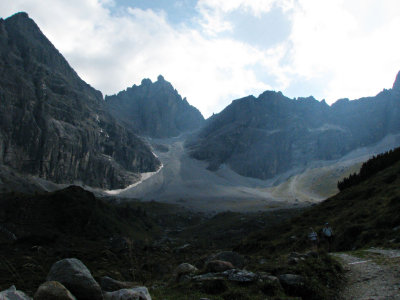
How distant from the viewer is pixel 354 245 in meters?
22.6

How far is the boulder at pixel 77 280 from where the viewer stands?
31.9ft

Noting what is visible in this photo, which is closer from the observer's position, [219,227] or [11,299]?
[11,299]

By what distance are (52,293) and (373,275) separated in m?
11.7

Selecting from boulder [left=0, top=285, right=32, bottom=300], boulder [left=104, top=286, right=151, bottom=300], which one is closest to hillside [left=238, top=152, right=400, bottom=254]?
boulder [left=104, top=286, right=151, bottom=300]

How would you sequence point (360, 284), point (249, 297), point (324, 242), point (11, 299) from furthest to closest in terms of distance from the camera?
point (324, 242)
point (360, 284)
point (249, 297)
point (11, 299)

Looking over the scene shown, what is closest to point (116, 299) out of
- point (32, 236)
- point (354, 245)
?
point (354, 245)

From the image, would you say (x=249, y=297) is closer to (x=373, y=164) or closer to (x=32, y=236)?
(x=373, y=164)

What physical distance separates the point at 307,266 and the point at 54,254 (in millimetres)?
48772

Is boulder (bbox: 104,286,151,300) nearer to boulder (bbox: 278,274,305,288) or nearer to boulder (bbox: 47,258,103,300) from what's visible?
boulder (bbox: 47,258,103,300)

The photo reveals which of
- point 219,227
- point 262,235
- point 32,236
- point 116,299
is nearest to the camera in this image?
point 116,299

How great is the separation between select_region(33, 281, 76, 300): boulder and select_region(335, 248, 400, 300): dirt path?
29.9 feet

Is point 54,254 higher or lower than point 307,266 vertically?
lower

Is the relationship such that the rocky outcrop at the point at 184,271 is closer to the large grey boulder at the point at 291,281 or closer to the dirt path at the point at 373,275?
the large grey boulder at the point at 291,281

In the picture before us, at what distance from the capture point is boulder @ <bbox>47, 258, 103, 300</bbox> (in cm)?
971
